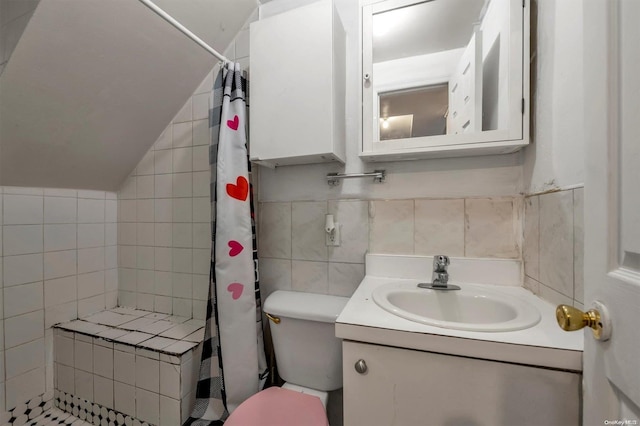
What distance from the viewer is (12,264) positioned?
4.18 feet

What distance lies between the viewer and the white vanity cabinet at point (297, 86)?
1.05 meters

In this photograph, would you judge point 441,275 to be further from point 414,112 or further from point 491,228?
point 414,112

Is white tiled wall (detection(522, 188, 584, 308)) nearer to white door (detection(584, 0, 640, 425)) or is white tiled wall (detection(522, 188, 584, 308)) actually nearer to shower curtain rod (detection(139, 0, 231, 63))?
white door (detection(584, 0, 640, 425))

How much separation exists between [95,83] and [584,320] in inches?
71.0

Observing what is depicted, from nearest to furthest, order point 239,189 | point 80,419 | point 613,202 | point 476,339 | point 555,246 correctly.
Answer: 1. point 613,202
2. point 476,339
3. point 555,246
4. point 239,189
5. point 80,419

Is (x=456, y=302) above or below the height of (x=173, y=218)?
below

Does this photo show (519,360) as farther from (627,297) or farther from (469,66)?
(469,66)

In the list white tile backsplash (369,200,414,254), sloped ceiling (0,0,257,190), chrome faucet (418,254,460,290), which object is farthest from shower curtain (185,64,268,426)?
chrome faucet (418,254,460,290)

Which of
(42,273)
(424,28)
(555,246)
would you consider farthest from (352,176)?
(42,273)

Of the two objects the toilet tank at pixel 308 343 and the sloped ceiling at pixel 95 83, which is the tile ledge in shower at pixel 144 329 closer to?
the toilet tank at pixel 308 343

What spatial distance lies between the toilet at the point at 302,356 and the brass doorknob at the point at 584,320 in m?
0.74

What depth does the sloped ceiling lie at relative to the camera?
1.03 metres

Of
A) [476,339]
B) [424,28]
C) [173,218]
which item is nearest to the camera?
[476,339]

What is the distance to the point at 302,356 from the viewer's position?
3.57ft
